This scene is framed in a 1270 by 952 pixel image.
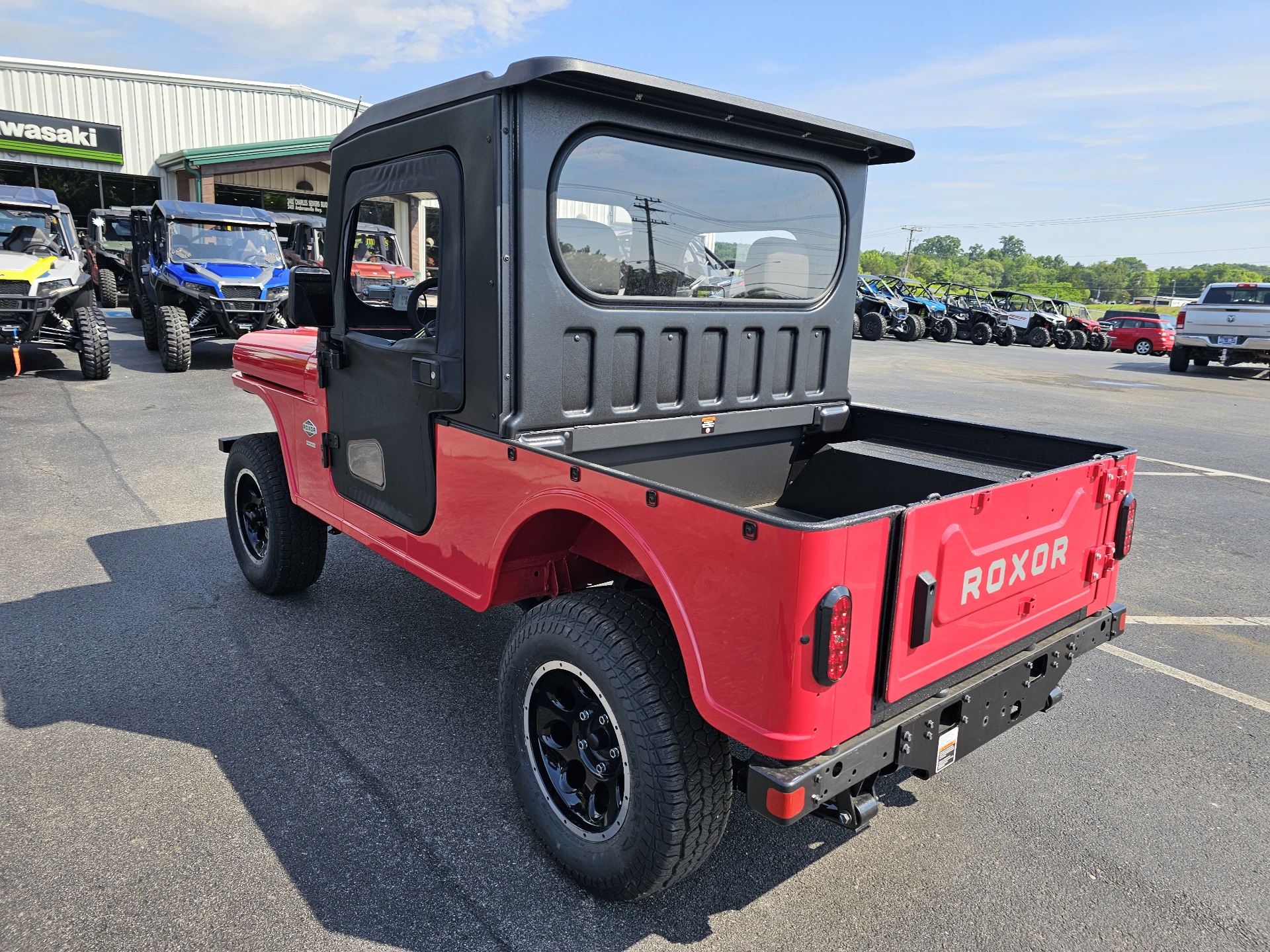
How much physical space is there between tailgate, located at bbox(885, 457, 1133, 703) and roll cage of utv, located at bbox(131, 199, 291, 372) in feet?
40.5

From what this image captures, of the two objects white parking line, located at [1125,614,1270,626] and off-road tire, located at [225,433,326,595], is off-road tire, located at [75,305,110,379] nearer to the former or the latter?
off-road tire, located at [225,433,326,595]

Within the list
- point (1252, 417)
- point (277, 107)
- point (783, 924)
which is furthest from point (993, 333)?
point (783, 924)

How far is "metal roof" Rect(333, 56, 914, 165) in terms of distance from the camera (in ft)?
8.50

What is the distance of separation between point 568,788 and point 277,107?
1161 inches

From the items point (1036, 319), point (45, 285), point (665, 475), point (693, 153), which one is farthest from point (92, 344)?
point (1036, 319)

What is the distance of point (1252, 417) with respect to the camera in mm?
12703

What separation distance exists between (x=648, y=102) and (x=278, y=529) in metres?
2.75

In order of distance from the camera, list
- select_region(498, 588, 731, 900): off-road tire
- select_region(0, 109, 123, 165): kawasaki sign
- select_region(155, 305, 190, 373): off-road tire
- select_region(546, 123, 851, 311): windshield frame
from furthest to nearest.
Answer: select_region(0, 109, 123, 165): kawasaki sign, select_region(155, 305, 190, 373): off-road tire, select_region(546, 123, 851, 311): windshield frame, select_region(498, 588, 731, 900): off-road tire

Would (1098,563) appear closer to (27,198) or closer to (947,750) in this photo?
(947,750)

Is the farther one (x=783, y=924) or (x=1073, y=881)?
(x=1073, y=881)

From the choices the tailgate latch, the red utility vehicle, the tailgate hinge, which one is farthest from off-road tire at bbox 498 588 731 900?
the tailgate hinge

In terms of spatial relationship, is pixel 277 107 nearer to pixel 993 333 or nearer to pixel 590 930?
pixel 993 333

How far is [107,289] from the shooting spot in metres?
20.7

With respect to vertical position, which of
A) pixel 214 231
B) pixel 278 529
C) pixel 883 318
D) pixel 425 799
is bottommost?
pixel 425 799
